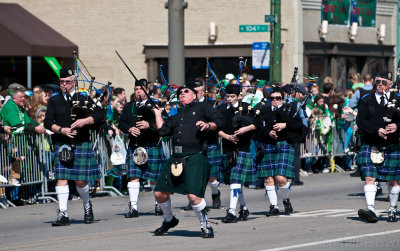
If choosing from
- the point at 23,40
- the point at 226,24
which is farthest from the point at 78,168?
the point at 226,24

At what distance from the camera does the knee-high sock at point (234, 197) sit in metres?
11.7

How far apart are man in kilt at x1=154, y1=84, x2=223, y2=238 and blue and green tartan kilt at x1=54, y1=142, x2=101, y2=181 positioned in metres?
1.64

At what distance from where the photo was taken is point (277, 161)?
12398 millimetres

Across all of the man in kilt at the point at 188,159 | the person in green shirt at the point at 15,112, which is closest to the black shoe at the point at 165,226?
the man in kilt at the point at 188,159

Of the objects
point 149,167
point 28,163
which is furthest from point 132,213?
point 28,163

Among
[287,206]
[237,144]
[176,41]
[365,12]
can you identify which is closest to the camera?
[237,144]

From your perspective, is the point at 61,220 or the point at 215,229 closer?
Result: the point at 215,229

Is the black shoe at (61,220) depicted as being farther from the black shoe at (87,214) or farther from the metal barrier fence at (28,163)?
the metal barrier fence at (28,163)

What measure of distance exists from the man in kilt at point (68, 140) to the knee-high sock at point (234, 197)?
174 centimetres

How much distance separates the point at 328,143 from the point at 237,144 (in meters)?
8.68

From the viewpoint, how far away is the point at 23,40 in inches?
942

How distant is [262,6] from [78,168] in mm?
14629

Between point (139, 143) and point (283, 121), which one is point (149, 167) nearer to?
point (139, 143)

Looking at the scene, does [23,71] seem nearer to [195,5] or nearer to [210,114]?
[195,5]
